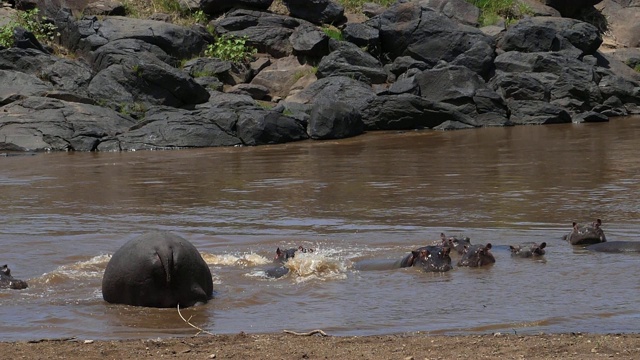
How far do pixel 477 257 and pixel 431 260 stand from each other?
45 centimetres

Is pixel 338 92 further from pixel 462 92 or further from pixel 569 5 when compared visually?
pixel 569 5

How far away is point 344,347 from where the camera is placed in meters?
6.09

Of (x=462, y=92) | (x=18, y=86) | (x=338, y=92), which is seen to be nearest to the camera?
(x=18, y=86)

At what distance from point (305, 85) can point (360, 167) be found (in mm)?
12405

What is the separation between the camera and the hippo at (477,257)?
889 cm

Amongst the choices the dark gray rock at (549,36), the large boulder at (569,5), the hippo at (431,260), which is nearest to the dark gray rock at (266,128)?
the dark gray rock at (549,36)

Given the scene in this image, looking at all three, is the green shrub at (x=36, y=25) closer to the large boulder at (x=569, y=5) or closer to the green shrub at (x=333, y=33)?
the green shrub at (x=333, y=33)

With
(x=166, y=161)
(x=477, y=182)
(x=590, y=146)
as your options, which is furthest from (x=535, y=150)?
(x=166, y=161)

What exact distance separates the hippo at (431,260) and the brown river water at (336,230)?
10 cm

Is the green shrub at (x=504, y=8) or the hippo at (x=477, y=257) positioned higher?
the green shrub at (x=504, y=8)

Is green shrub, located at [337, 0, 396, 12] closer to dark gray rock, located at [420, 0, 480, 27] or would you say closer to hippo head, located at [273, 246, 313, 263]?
dark gray rock, located at [420, 0, 480, 27]

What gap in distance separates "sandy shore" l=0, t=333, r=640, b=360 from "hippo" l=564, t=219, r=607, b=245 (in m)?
3.49

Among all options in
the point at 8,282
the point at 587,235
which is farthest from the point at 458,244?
the point at 8,282

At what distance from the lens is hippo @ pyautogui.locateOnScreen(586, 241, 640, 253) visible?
9.16 meters
